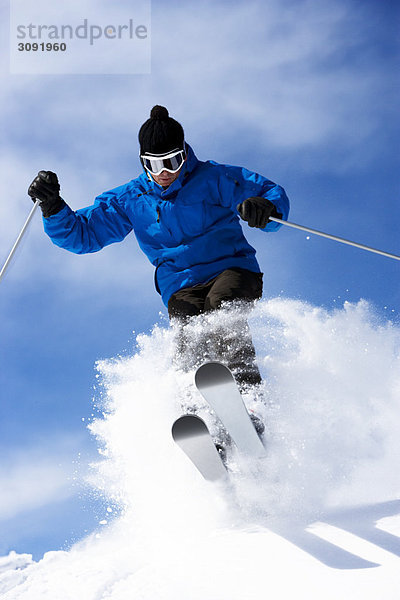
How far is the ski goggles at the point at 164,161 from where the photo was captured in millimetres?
3590

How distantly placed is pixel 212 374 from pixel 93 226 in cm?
171

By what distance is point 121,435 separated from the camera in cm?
440

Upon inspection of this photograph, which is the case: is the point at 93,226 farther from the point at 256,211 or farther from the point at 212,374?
the point at 212,374

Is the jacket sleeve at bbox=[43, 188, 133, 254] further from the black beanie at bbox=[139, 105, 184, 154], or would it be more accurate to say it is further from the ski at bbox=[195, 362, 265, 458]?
the ski at bbox=[195, 362, 265, 458]

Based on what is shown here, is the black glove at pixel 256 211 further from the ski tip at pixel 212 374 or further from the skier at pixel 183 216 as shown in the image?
the ski tip at pixel 212 374

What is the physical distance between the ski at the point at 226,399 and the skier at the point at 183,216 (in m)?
0.73

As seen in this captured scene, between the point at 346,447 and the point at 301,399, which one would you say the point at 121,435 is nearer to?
the point at 301,399

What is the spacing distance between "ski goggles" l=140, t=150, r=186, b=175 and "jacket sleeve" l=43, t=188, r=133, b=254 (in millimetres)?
454

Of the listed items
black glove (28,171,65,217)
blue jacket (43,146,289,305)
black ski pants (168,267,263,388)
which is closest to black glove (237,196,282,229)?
blue jacket (43,146,289,305)

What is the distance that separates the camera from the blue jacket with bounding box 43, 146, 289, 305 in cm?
365

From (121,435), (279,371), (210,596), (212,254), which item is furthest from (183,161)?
(210,596)

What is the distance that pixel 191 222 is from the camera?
368cm

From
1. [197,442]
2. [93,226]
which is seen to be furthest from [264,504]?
[93,226]

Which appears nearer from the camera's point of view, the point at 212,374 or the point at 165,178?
the point at 212,374
